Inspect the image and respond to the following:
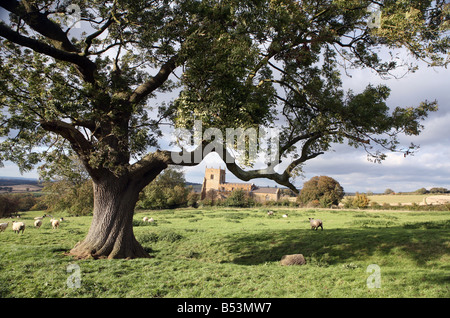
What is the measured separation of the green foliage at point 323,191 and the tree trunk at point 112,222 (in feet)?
162

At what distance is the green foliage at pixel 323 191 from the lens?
5531 cm

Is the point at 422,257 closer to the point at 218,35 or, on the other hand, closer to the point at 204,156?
the point at 204,156

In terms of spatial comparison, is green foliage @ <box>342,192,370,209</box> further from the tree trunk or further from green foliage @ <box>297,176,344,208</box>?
the tree trunk

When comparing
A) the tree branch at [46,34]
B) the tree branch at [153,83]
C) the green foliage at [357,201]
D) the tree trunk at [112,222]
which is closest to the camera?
the tree branch at [46,34]

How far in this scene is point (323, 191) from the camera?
5841 cm

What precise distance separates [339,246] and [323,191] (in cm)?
4834

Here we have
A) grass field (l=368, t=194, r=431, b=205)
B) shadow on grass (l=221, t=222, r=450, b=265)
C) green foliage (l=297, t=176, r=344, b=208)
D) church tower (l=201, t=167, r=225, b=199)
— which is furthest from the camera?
church tower (l=201, t=167, r=225, b=199)

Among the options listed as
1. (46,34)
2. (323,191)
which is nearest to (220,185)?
(323,191)

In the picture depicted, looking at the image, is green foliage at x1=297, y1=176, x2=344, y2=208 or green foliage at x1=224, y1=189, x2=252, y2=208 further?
green foliage at x1=224, y1=189, x2=252, y2=208

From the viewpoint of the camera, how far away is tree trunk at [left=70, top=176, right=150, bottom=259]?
1088 cm

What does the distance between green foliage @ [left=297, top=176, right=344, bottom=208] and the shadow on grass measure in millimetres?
40844

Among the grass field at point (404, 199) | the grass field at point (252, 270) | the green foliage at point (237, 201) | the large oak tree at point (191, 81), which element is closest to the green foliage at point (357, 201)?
the grass field at point (404, 199)

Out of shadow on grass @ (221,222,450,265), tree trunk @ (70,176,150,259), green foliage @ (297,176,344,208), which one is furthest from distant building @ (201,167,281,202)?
tree trunk @ (70,176,150,259)

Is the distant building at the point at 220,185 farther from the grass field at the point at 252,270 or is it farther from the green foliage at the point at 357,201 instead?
the grass field at the point at 252,270
